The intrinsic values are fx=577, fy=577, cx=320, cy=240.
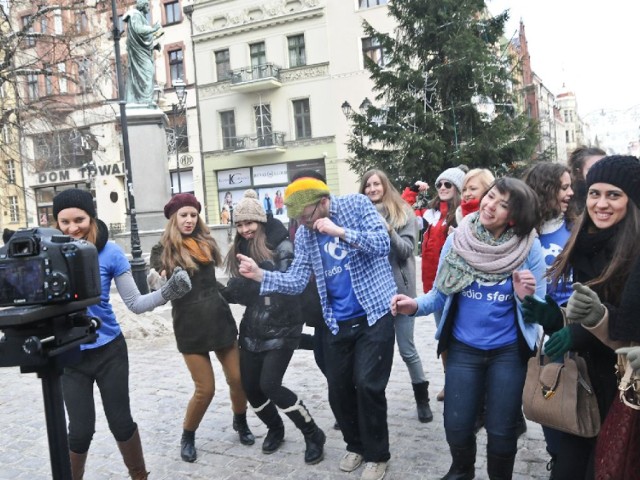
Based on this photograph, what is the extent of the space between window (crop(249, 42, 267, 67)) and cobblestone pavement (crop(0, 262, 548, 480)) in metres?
30.1

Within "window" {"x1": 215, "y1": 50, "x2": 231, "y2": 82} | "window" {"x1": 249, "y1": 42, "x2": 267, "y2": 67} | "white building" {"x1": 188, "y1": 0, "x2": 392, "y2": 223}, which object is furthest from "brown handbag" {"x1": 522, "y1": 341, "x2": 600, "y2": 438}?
"window" {"x1": 215, "y1": 50, "x2": 231, "y2": 82}

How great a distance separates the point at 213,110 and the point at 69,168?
10.7 m

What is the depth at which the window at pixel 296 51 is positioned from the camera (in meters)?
33.1

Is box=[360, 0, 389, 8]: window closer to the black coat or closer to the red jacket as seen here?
the red jacket

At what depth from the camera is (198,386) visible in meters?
4.18

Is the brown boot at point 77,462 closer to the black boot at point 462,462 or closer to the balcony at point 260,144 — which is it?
the black boot at point 462,462

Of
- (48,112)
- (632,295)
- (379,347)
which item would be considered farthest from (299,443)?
(48,112)

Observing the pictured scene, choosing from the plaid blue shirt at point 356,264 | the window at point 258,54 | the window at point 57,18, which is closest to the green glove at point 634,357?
the plaid blue shirt at point 356,264

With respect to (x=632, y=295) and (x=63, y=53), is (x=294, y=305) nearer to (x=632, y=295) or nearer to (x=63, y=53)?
(x=632, y=295)

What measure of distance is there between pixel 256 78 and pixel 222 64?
3308 millimetres

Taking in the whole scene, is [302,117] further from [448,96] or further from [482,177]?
[482,177]

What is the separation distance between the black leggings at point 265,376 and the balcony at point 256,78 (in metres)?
30.1

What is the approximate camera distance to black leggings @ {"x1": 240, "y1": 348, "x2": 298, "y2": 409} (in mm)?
4023

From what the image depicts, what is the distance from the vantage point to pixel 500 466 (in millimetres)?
3018
